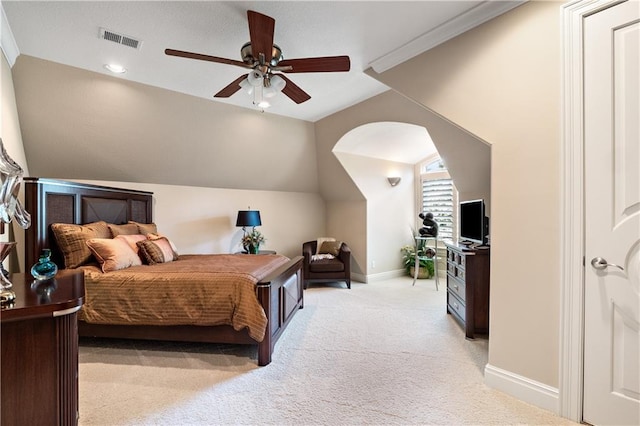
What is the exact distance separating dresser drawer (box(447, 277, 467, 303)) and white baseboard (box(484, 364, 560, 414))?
105 centimetres

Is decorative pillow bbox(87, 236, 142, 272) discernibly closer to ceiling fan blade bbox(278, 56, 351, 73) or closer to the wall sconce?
ceiling fan blade bbox(278, 56, 351, 73)

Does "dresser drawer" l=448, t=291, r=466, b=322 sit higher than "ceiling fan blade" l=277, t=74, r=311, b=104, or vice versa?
"ceiling fan blade" l=277, t=74, r=311, b=104

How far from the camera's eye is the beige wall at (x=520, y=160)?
189 centimetres

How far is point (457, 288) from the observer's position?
342 centimetres

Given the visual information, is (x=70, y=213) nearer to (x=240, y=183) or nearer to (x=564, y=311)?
(x=240, y=183)

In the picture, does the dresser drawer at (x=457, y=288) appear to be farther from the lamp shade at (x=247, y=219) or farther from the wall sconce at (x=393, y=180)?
the lamp shade at (x=247, y=219)

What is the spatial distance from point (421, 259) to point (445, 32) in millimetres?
4246

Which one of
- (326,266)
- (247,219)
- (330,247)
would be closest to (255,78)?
(247,219)

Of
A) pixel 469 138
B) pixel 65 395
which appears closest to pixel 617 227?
pixel 469 138

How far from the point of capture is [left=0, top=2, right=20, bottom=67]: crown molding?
7.50 ft

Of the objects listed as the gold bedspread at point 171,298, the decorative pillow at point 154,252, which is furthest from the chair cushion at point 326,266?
the gold bedspread at point 171,298

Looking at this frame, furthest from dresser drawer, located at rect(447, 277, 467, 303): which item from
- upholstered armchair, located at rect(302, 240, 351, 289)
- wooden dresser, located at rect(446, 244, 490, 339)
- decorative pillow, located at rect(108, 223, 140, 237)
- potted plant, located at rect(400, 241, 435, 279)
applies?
decorative pillow, located at rect(108, 223, 140, 237)

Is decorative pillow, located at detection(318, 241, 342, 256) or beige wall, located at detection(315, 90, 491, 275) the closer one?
beige wall, located at detection(315, 90, 491, 275)

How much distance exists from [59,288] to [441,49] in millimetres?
3020
